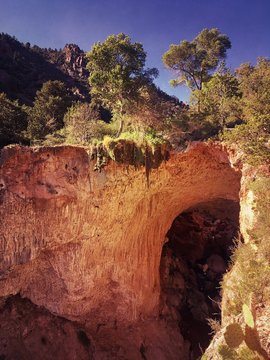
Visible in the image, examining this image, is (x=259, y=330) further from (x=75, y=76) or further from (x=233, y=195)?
(x=75, y=76)

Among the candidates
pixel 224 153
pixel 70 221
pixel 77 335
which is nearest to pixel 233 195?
pixel 224 153

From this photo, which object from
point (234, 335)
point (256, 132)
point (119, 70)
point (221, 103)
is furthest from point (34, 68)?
point (234, 335)

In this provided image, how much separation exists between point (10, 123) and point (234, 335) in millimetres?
16402

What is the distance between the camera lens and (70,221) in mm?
12055

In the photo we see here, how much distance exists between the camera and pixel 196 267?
20.2 m

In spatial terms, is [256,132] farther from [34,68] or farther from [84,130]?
[34,68]

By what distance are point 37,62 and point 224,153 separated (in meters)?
45.0

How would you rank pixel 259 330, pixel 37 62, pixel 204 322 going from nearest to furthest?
1. pixel 259 330
2. pixel 204 322
3. pixel 37 62

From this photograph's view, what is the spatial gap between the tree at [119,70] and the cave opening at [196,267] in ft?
26.9

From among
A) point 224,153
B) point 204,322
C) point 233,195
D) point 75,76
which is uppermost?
point 75,76

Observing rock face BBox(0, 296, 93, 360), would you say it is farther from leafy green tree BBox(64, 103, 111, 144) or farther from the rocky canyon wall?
leafy green tree BBox(64, 103, 111, 144)

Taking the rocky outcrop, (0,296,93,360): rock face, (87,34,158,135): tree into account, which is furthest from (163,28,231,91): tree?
the rocky outcrop

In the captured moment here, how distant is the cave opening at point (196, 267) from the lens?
1606 cm

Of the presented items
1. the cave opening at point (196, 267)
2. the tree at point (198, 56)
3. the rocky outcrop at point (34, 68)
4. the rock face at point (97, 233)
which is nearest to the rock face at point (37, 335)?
the rock face at point (97, 233)
